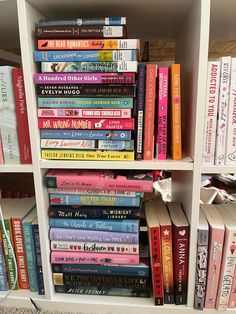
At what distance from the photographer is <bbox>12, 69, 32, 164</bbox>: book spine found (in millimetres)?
640

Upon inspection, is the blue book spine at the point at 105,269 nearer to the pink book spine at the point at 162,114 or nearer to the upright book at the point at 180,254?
the upright book at the point at 180,254

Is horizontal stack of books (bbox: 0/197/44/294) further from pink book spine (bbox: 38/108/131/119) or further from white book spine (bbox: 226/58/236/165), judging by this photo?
white book spine (bbox: 226/58/236/165)

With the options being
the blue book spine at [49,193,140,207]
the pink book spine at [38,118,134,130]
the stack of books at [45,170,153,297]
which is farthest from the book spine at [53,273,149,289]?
the pink book spine at [38,118,134,130]

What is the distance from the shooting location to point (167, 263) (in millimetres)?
692

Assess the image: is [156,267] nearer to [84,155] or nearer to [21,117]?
[84,155]

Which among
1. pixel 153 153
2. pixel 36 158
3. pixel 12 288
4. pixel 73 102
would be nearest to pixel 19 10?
pixel 73 102

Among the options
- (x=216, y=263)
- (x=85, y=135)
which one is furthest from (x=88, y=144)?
(x=216, y=263)

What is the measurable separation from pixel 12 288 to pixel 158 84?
72cm

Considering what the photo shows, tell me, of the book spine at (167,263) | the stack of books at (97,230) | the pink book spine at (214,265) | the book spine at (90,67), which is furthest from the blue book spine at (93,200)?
the book spine at (90,67)

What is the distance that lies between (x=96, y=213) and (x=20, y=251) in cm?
26

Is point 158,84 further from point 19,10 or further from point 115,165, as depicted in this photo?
point 19,10

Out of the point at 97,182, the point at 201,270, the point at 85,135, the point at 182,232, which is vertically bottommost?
the point at 201,270

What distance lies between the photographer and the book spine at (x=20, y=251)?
74 centimetres

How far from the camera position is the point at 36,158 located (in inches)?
25.8
